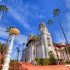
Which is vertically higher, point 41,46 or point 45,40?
point 45,40

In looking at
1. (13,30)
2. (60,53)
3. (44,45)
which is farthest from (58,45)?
(13,30)

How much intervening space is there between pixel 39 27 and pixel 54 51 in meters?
18.1

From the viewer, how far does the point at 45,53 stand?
223 ft

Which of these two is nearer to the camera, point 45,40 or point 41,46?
point 41,46

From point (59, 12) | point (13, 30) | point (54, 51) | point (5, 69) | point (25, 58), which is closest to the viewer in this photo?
point (5, 69)

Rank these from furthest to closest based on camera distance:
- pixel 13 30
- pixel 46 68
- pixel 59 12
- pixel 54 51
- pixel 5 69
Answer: pixel 54 51 < pixel 59 12 < pixel 46 68 < pixel 13 30 < pixel 5 69

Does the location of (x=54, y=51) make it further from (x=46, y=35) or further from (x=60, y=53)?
(x=46, y=35)

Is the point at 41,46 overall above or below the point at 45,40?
below

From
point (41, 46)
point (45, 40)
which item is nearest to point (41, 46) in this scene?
point (41, 46)

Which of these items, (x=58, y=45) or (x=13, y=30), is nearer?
(x=13, y=30)

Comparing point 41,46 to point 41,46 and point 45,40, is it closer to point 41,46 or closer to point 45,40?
point 41,46

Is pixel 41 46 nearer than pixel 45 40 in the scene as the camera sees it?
Yes

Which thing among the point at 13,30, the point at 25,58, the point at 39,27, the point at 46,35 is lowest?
the point at 13,30

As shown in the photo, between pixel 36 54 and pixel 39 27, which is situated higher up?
pixel 39 27
